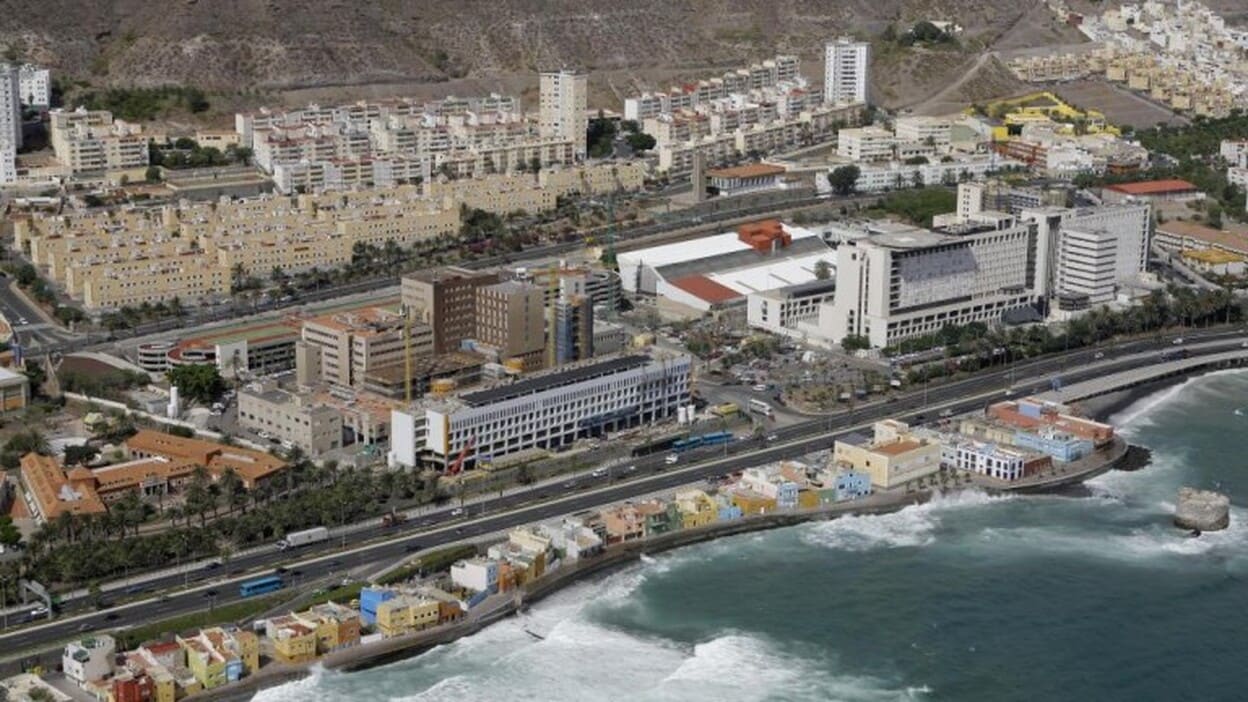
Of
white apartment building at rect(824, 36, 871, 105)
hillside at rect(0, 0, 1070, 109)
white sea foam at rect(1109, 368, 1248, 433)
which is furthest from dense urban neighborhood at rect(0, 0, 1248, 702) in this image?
hillside at rect(0, 0, 1070, 109)

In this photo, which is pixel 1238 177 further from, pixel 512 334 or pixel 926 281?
pixel 512 334

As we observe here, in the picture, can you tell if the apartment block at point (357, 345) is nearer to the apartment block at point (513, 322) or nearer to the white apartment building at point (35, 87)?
the apartment block at point (513, 322)

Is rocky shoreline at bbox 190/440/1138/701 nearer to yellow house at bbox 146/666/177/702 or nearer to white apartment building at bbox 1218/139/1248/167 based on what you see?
yellow house at bbox 146/666/177/702

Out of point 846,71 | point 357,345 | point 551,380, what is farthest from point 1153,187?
point 357,345

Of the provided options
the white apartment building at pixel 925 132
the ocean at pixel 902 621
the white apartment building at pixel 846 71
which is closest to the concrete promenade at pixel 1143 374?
the ocean at pixel 902 621

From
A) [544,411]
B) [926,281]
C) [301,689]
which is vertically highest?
[926,281]
